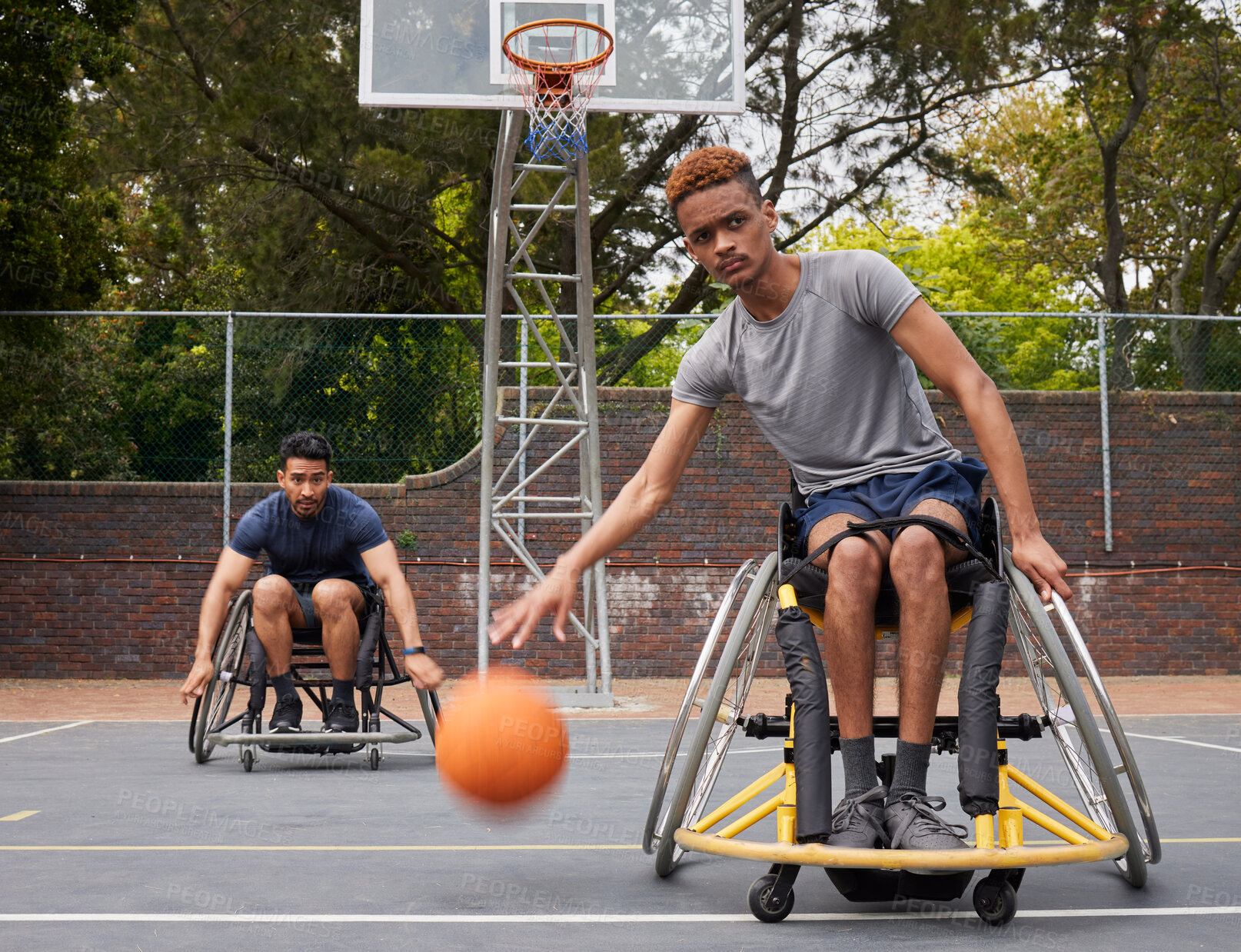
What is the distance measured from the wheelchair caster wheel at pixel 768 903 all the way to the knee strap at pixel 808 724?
170mm

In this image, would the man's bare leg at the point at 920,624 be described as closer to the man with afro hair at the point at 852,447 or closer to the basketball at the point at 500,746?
the man with afro hair at the point at 852,447

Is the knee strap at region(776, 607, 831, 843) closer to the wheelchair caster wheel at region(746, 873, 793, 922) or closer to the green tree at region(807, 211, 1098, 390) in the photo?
the wheelchair caster wheel at region(746, 873, 793, 922)

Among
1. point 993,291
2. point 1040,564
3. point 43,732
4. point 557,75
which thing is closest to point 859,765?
point 1040,564

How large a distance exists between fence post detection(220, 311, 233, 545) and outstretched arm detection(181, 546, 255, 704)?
6.11 metres

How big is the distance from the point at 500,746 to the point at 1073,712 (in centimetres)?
137

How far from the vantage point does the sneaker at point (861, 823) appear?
9.08 feet

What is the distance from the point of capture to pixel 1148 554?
12.3 meters

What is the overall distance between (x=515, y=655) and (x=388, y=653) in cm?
577

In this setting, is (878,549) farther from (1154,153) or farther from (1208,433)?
(1154,153)

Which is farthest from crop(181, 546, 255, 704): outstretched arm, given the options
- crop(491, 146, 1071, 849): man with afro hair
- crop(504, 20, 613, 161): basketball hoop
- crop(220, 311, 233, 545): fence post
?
crop(220, 311, 233, 545): fence post

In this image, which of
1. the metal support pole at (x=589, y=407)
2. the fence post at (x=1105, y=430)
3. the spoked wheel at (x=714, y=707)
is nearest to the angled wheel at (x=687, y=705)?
the spoked wheel at (x=714, y=707)

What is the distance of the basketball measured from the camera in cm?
323

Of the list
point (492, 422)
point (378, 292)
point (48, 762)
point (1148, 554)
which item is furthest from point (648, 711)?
point (378, 292)

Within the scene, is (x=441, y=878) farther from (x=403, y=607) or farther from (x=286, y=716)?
(x=286, y=716)
